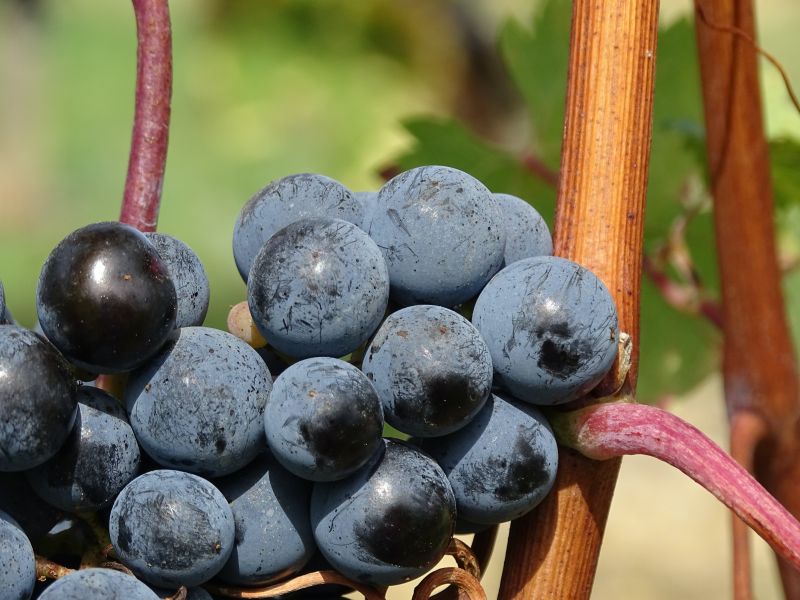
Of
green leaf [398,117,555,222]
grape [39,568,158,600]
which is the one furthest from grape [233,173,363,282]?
green leaf [398,117,555,222]

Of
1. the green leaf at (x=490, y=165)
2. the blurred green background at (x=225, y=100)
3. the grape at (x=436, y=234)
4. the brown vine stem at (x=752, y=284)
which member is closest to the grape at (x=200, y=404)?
the grape at (x=436, y=234)

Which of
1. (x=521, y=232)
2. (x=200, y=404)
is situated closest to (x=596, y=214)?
(x=521, y=232)

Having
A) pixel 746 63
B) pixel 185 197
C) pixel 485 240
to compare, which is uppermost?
pixel 746 63

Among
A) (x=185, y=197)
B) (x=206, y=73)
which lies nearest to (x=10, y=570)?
(x=185, y=197)

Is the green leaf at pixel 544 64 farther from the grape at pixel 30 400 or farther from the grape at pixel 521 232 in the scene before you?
the grape at pixel 30 400

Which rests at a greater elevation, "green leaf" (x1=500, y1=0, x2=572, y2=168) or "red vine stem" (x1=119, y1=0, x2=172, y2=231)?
"green leaf" (x1=500, y1=0, x2=572, y2=168)

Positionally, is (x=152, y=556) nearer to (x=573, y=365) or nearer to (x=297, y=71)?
(x=573, y=365)

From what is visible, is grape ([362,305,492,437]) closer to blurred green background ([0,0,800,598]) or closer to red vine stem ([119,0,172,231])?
red vine stem ([119,0,172,231])
